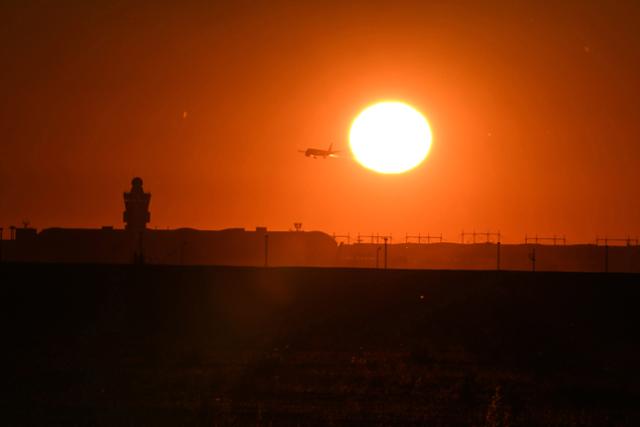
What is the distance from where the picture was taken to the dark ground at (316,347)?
78.8 feet

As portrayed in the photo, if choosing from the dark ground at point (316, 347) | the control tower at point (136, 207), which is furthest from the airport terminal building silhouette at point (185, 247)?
the dark ground at point (316, 347)

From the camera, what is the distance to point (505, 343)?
130ft

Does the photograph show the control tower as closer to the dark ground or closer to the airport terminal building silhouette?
the airport terminal building silhouette

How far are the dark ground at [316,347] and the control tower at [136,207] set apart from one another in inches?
1490

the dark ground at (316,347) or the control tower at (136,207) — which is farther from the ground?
the control tower at (136,207)

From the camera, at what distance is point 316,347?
121ft

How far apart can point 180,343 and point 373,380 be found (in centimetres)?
1164

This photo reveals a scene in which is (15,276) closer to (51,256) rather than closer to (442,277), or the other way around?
(442,277)

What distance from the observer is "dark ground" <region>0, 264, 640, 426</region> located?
2403 cm

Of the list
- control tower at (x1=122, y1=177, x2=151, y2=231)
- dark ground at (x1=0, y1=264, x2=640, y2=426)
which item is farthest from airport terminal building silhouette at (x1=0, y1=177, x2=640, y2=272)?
dark ground at (x1=0, y1=264, x2=640, y2=426)

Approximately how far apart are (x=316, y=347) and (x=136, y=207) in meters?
63.6

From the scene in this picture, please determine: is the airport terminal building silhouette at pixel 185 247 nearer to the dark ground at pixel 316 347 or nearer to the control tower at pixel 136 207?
the control tower at pixel 136 207

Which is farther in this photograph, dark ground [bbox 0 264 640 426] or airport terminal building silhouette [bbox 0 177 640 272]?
airport terminal building silhouette [bbox 0 177 640 272]

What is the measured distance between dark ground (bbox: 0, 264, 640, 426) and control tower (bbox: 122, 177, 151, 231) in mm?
37851
